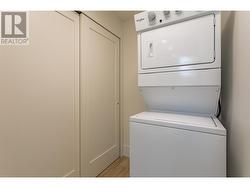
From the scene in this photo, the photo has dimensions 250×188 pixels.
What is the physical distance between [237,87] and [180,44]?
1.80ft

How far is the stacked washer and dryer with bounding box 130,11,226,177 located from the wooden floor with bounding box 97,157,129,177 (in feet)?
3.26

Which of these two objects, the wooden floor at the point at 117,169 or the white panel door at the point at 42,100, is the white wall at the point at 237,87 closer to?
the wooden floor at the point at 117,169

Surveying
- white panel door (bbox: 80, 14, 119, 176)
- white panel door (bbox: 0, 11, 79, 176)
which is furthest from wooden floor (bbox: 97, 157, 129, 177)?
white panel door (bbox: 0, 11, 79, 176)

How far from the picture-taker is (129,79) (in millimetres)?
2674

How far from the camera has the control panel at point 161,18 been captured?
1143 millimetres

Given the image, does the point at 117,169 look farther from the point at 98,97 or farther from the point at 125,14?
the point at 125,14

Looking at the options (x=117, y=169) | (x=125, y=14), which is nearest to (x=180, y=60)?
(x=125, y=14)

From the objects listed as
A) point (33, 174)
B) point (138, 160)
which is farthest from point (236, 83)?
point (33, 174)

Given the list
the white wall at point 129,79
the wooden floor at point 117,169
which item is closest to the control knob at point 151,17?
the white wall at point 129,79

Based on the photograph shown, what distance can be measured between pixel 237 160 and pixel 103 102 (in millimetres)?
1733

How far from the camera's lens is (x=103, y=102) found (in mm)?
2230

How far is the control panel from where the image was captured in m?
1.14

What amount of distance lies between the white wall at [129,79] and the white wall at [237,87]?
4.86 ft

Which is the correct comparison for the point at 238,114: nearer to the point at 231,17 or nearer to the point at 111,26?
the point at 231,17
